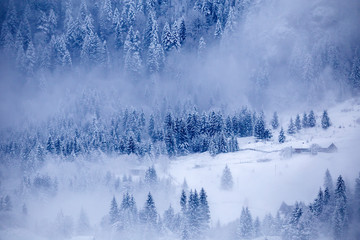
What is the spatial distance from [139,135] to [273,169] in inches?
1875

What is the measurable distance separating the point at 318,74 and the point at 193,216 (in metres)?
88.5

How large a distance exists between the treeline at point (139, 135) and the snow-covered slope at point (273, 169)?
168 inches

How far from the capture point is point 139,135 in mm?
146750

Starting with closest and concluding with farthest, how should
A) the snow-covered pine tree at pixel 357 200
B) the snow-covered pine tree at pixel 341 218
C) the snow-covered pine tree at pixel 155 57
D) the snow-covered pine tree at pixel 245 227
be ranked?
the snow-covered pine tree at pixel 341 218
the snow-covered pine tree at pixel 357 200
the snow-covered pine tree at pixel 245 227
the snow-covered pine tree at pixel 155 57

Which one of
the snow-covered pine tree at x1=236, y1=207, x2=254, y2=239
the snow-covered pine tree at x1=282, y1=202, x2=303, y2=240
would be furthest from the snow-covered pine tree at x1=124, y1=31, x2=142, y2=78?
the snow-covered pine tree at x1=282, y1=202, x2=303, y2=240

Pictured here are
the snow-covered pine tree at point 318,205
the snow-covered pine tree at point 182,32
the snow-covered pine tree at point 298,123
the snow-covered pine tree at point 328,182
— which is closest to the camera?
the snow-covered pine tree at point 318,205

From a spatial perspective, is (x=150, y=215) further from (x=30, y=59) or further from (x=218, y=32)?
(x=30, y=59)

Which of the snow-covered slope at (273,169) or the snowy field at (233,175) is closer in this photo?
the snowy field at (233,175)

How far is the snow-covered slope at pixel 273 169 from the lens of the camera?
328ft

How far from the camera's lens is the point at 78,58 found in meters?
195

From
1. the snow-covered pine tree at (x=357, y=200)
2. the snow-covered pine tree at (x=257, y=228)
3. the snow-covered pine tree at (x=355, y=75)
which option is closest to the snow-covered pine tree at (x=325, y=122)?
the snow-covered pine tree at (x=355, y=75)

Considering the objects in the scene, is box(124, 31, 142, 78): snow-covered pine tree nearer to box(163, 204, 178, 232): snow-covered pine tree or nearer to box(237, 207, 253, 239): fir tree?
box(163, 204, 178, 232): snow-covered pine tree

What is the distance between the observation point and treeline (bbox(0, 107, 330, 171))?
442 ft

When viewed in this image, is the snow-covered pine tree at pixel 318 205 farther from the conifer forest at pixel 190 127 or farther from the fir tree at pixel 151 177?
the fir tree at pixel 151 177
